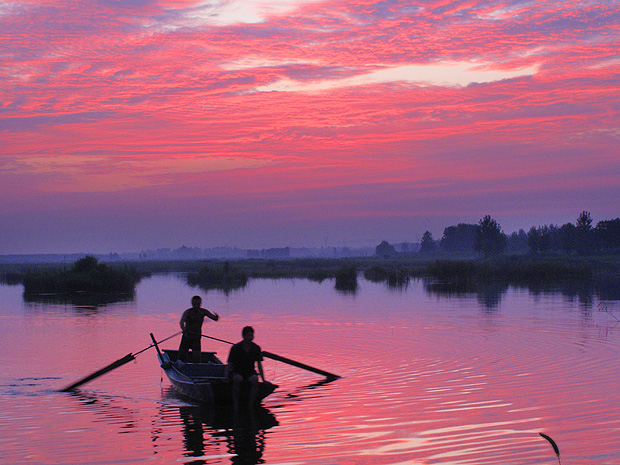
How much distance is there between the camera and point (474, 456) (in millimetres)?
9727

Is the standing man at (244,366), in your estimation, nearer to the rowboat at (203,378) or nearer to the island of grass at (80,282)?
the rowboat at (203,378)

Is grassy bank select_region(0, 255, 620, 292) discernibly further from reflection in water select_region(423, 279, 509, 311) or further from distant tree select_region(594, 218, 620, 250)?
distant tree select_region(594, 218, 620, 250)

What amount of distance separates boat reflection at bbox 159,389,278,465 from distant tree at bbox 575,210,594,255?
101617 mm

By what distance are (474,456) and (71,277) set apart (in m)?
45.4

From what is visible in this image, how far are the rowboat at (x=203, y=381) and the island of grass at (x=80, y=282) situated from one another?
116ft

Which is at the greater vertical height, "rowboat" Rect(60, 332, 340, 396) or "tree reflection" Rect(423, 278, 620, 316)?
"rowboat" Rect(60, 332, 340, 396)

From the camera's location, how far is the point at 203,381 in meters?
14.0

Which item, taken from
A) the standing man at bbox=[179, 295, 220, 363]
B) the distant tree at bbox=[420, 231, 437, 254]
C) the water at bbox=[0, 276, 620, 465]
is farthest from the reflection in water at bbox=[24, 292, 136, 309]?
the distant tree at bbox=[420, 231, 437, 254]

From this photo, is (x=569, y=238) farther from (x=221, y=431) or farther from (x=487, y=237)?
(x=221, y=431)

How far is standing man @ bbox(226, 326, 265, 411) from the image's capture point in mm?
12703

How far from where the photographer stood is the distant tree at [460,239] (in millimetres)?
194500

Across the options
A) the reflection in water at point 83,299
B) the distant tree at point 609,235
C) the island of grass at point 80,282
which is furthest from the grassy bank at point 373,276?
the distant tree at point 609,235

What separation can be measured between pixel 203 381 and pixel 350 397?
296cm

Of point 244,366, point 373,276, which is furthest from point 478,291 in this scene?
point 244,366
